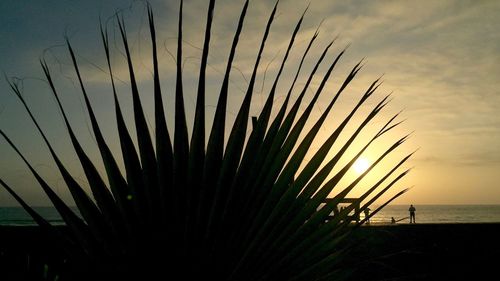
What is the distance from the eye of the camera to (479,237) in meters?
10.4

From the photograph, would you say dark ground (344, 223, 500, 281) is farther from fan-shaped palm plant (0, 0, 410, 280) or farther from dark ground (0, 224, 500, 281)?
fan-shaped palm plant (0, 0, 410, 280)

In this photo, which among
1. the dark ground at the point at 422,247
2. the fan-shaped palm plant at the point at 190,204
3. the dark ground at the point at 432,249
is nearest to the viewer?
the fan-shaped palm plant at the point at 190,204

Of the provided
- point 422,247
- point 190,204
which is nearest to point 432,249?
point 422,247

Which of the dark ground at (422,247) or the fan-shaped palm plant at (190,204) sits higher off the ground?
the fan-shaped palm plant at (190,204)

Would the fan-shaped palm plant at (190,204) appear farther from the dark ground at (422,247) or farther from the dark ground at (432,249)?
the dark ground at (432,249)

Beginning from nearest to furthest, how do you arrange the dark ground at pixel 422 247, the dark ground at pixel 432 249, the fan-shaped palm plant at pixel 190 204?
1. the fan-shaped palm plant at pixel 190 204
2. the dark ground at pixel 422 247
3. the dark ground at pixel 432 249

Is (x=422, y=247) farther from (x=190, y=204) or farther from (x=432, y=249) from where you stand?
(x=190, y=204)

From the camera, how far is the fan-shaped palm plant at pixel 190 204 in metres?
1.07

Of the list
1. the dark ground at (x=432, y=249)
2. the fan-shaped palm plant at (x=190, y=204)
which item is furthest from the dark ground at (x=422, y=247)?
the fan-shaped palm plant at (x=190, y=204)

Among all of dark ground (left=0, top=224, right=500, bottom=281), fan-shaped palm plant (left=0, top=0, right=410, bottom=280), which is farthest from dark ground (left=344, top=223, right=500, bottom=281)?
fan-shaped palm plant (left=0, top=0, right=410, bottom=280)

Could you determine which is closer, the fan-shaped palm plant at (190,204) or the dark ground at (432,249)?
the fan-shaped palm plant at (190,204)

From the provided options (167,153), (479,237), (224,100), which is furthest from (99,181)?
(479,237)

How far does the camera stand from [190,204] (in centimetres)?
108

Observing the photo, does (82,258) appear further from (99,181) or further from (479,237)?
(479,237)
